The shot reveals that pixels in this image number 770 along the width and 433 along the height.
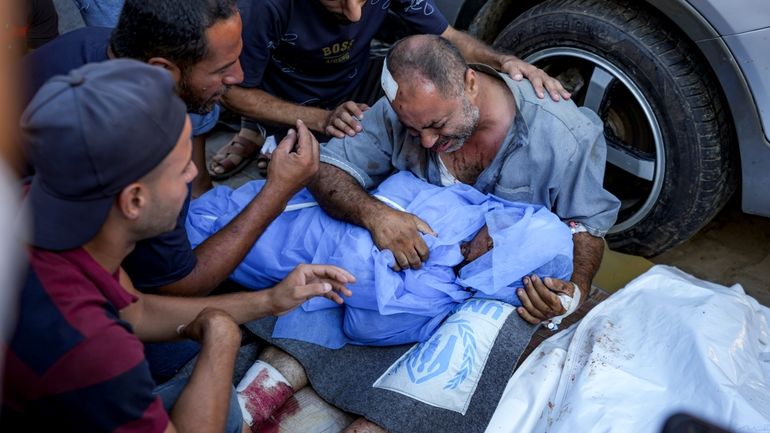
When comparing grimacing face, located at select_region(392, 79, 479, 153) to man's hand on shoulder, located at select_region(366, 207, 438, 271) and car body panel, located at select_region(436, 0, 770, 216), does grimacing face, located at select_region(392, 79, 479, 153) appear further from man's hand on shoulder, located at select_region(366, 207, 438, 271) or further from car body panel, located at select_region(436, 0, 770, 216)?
car body panel, located at select_region(436, 0, 770, 216)

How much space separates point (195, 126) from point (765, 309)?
2711mm

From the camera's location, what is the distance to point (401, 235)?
8.98 ft

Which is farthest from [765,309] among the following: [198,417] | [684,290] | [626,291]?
[198,417]

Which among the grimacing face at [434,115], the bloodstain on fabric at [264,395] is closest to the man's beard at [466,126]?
the grimacing face at [434,115]

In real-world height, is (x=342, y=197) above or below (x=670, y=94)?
below

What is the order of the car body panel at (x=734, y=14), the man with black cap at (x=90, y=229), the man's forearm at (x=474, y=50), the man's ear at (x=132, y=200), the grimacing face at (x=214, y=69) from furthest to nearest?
the man's forearm at (x=474, y=50) → the car body panel at (x=734, y=14) → the grimacing face at (x=214, y=69) → the man's ear at (x=132, y=200) → the man with black cap at (x=90, y=229)

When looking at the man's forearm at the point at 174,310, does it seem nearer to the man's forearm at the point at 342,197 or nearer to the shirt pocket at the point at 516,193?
the man's forearm at the point at 342,197

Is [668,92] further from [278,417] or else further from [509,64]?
[278,417]

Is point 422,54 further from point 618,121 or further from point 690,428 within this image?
point 690,428

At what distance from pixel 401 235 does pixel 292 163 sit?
0.49m

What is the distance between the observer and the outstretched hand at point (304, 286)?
7.55 feet

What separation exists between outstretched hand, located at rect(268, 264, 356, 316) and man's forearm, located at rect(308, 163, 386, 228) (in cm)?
46

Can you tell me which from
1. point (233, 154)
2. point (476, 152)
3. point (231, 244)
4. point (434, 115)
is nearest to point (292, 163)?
point (231, 244)

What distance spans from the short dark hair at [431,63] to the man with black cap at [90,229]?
3.66ft
